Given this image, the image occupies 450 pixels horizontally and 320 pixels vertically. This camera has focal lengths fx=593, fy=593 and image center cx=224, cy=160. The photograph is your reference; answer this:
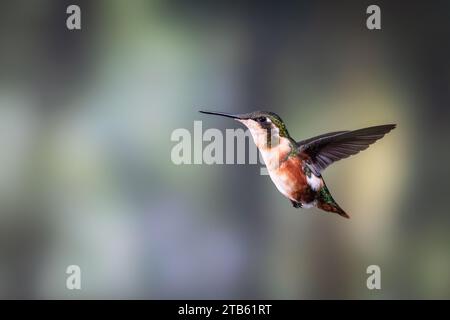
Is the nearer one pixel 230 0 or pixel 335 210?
pixel 335 210

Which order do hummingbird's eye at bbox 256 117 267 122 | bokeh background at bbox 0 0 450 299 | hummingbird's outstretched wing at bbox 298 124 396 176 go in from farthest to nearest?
bokeh background at bbox 0 0 450 299 < hummingbird's eye at bbox 256 117 267 122 < hummingbird's outstretched wing at bbox 298 124 396 176

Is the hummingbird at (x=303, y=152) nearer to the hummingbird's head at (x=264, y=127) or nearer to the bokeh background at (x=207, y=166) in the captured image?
the hummingbird's head at (x=264, y=127)

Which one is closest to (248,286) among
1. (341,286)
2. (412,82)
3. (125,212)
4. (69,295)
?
(341,286)

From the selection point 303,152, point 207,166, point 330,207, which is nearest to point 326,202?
point 330,207

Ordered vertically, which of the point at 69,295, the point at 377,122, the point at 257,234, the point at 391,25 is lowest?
the point at 69,295

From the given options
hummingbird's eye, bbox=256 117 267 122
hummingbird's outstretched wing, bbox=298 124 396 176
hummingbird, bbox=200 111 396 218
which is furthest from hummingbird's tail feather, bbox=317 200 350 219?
hummingbird's eye, bbox=256 117 267 122

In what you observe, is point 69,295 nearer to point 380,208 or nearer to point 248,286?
point 248,286

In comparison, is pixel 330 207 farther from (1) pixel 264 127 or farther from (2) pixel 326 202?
(1) pixel 264 127

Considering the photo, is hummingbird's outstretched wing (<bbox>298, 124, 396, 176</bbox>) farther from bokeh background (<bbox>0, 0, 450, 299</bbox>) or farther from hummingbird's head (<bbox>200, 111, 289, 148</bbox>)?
bokeh background (<bbox>0, 0, 450, 299</bbox>)
